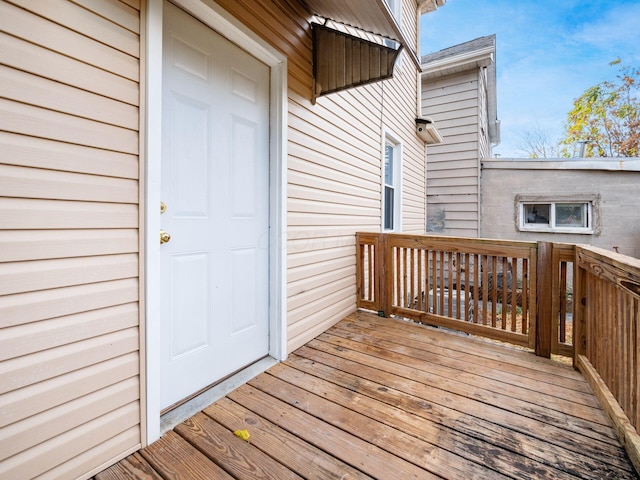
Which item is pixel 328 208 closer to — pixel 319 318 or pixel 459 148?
pixel 319 318

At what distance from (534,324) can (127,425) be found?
2.81m

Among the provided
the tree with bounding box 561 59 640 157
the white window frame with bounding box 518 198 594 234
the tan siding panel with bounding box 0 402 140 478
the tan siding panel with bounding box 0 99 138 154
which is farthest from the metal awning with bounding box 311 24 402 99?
the tree with bounding box 561 59 640 157

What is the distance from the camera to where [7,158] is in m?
0.98

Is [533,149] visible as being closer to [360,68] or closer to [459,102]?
[459,102]

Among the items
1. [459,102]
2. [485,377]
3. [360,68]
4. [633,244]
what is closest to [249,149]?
[360,68]

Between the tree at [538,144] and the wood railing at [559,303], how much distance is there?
15.1 meters

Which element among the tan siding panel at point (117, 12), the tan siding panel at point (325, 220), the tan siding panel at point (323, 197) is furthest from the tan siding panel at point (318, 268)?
the tan siding panel at point (117, 12)

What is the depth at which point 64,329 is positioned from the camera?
44.1 inches

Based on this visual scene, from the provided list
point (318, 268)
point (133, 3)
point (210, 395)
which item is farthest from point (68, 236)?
point (318, 268)

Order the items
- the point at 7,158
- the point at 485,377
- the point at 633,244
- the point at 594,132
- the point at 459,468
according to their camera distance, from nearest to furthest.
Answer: the point at 7,158 < the point at 459,468 < the point at 485,377 < the point at 633,244 < the point at 594,132

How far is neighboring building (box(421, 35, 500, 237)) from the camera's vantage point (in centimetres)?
588

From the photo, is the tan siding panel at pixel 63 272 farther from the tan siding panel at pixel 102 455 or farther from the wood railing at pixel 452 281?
the wood railing at pixel 452 281

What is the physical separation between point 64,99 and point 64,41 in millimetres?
215

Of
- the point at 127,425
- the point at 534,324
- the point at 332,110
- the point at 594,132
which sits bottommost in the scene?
the point at 127,425
